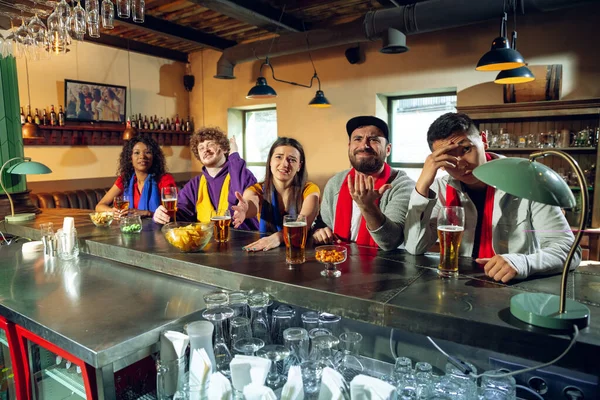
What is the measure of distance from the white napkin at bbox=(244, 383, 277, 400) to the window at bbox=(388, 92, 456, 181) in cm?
482

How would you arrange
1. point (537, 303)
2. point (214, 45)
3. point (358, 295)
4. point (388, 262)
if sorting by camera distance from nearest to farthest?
1. point (537, 303)
2. point (358, 295)
3. point (388, 262)
4. point (214, 45)

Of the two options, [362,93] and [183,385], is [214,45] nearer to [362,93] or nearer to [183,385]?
[362,93]

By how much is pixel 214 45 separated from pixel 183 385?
6.10 m

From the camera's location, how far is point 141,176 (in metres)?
3.55

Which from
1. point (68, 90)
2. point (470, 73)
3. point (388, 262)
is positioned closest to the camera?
point (388, 262)

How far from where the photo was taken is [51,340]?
124cm

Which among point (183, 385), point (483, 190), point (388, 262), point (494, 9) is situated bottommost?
point (183, 385)

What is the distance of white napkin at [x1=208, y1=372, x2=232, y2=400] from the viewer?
1102 mm

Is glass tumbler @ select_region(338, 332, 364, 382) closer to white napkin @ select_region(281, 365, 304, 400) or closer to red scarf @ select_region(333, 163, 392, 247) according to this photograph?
white napkin @ select_region(281, 365, 304, 400)

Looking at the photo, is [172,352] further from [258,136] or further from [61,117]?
[258,136]

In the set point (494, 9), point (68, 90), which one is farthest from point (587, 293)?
point (68, 90)

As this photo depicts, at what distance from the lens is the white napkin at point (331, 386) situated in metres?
1.05

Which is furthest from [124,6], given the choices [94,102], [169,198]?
[94,102]

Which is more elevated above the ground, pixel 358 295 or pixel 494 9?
pixel 494 9
